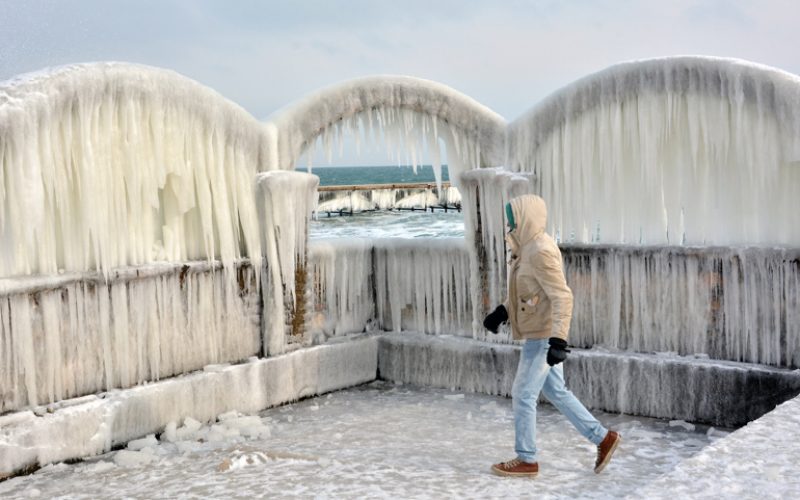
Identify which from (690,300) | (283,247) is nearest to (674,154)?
(690,300)

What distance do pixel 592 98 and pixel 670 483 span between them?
15.5 ft

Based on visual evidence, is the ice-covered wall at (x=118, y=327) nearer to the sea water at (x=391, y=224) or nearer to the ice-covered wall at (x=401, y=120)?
the ice-covered wall at (x=401, y=120)

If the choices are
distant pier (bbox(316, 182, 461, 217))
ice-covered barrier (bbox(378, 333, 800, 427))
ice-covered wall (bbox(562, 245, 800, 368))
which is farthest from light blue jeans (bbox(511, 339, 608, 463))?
distant pier (bbox(316, 182, 461, 217))

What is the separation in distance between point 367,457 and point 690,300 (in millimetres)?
3327

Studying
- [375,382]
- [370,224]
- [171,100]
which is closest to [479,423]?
[375,382]

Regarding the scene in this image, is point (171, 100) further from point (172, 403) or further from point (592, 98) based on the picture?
point (592, 98)

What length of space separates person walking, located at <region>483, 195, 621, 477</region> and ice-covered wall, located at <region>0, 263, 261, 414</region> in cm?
329

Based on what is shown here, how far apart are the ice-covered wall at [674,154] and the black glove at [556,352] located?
297 centimetres

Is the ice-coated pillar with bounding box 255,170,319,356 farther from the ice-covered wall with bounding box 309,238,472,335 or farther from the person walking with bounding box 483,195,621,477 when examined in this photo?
the person walking with bounding box 483,195,621,477

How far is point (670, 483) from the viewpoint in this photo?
3.97m

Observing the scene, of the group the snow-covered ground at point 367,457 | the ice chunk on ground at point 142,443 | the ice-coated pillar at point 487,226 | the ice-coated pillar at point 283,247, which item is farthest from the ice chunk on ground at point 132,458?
the ice-coated pillar at point 487,226

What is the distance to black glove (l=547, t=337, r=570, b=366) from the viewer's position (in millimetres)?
5145

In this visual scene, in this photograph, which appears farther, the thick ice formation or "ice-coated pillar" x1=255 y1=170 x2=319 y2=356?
the thick ice formation

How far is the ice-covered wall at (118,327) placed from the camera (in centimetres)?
627
